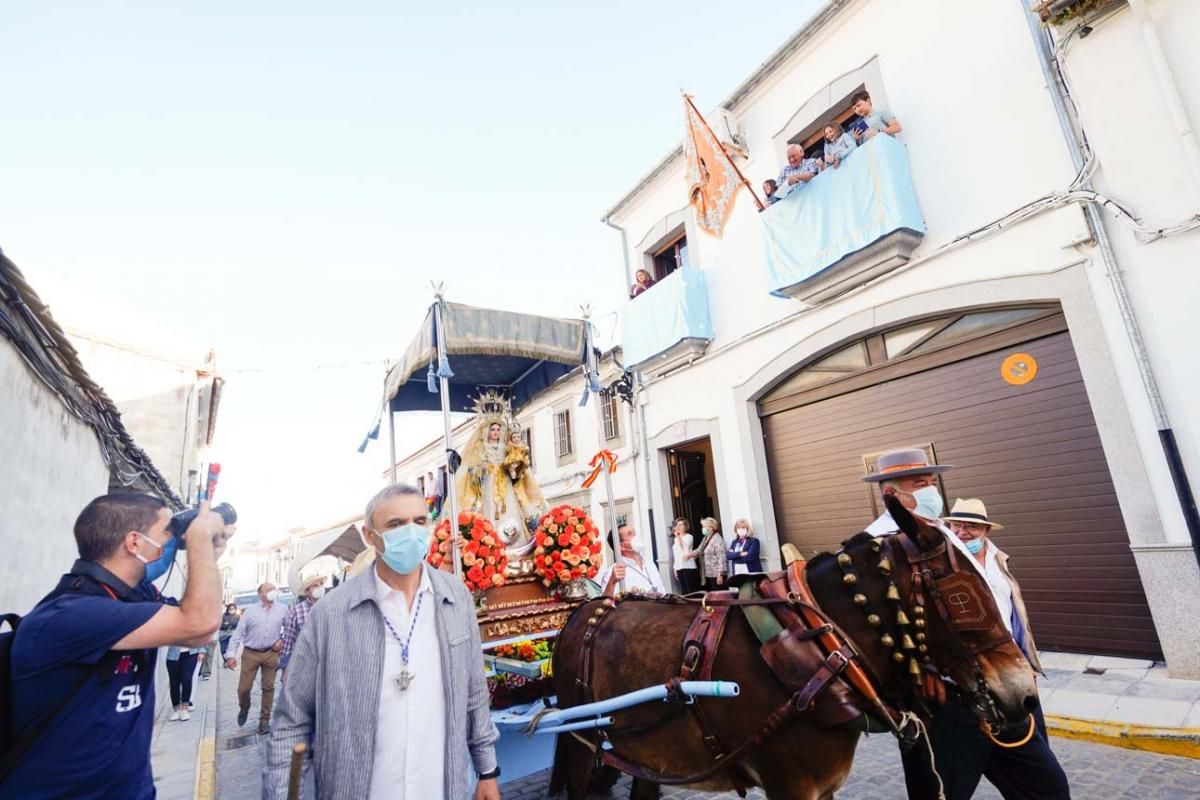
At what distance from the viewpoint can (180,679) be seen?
8469 mm

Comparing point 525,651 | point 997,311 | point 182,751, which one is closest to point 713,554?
point 997,311

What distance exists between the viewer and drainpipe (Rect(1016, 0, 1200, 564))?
552 cm

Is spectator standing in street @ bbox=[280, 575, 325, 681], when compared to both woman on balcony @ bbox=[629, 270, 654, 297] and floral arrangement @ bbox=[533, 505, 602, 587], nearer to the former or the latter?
floral arrangement @ bbox=[533, 505, 602, 587]

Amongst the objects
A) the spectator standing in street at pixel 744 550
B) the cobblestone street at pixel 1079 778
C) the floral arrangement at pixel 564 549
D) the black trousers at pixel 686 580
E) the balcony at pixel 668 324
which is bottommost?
the cobblestone street at pixel 1079 778

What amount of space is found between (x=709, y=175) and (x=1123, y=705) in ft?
27.6

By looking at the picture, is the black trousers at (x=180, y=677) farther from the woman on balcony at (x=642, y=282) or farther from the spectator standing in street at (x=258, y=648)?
the woman on balcony at (x=642, y=282)

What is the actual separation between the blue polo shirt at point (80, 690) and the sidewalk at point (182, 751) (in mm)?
4556

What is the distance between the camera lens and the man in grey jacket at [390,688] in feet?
6.69

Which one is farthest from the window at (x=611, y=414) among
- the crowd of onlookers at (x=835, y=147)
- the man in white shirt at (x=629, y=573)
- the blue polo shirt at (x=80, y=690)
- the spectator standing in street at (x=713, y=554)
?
the blue polo shirt at (x=80, y=690)

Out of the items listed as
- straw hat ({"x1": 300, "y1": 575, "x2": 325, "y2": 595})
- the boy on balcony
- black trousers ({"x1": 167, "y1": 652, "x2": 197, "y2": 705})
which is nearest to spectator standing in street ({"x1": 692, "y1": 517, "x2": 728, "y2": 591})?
straw hat ({"x1": 300, "y1": 575, "x2": 325, "y2": 595})

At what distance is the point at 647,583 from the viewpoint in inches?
234

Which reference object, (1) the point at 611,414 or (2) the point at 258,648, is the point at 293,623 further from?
(1) the point at 611,414

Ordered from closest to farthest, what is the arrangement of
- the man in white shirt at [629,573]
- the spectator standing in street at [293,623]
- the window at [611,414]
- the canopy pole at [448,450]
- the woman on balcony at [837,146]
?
the canopy pole at [448,450], the man in white shirt at [629,573], the spectator standing in street at [293,623], the woman on balcony at [837,146], the window at [611,414]

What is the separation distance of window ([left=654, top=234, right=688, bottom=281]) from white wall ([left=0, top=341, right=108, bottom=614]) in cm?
1017
